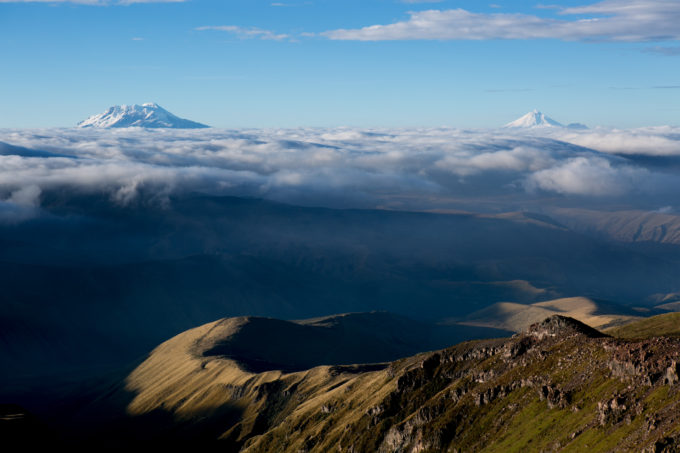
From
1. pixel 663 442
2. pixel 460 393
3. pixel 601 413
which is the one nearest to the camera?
pixel 663 442

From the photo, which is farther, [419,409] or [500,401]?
[419,409]

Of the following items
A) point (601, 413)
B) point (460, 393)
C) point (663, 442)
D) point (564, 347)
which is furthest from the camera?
point (460, 393)

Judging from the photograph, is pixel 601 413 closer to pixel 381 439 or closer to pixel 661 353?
pixel 661 353

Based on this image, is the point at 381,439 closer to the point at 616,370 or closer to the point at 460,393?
the point at 460,393

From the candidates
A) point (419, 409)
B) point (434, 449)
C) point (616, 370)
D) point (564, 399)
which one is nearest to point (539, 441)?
point (564, 399)

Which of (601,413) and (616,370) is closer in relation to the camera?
(601,413)

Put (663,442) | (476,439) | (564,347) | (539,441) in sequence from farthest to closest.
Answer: (564,347)
(476,439)
(539,441)
(663,442)

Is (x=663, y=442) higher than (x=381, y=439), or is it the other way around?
(x=663, y=442)

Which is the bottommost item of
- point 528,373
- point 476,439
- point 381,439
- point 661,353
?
point 381,439

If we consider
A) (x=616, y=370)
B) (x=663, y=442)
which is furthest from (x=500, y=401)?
(x=663, y=442)
